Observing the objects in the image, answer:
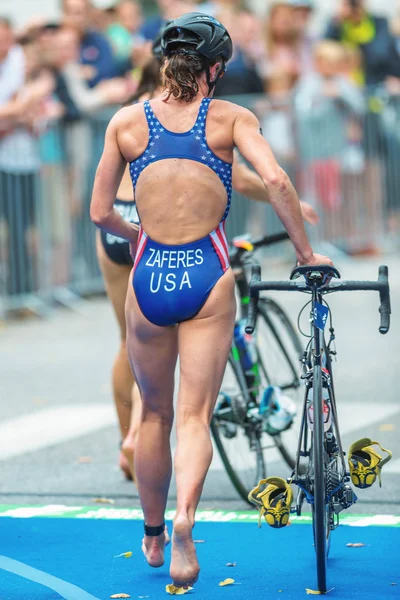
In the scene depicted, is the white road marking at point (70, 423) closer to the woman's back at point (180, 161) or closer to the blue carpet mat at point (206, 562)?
the blue carpet mat at point (206, 562)

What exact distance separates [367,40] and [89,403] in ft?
29.9

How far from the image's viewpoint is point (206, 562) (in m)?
5.84

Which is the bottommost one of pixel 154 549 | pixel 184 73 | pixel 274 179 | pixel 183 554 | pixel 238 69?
pixel 154 549

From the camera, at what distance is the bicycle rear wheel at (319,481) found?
5082 mm

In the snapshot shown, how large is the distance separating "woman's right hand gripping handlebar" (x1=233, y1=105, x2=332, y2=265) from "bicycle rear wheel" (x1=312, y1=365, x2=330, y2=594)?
49 cm

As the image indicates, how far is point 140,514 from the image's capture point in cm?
668

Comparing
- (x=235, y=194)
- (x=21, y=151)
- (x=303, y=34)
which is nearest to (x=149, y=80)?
(x=21, y=151)

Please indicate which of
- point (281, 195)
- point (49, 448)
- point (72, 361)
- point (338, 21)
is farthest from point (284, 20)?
point (281, 195)

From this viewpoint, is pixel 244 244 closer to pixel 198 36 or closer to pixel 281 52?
pixel 198 36

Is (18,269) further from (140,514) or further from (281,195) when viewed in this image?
(281,195)

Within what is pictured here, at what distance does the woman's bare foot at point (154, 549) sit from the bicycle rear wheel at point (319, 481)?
2.29 ft

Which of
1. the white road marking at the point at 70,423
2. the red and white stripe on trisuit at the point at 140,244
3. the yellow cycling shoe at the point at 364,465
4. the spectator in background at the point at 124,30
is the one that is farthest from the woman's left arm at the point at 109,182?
the spectator in background at the point at 124,30

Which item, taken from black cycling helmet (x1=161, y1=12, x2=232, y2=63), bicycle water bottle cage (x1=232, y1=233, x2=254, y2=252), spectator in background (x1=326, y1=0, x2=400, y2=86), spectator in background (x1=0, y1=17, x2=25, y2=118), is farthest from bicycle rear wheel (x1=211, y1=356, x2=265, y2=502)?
spectator in background (x1=326, y1=0, x2=400, y2=86)

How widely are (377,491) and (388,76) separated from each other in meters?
11.0
